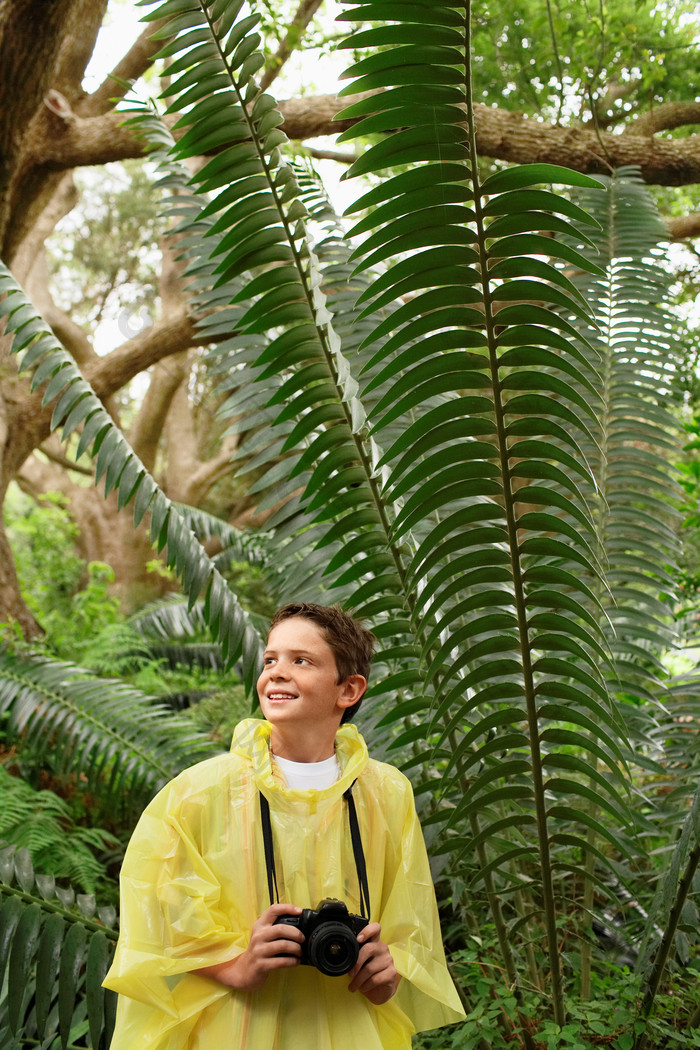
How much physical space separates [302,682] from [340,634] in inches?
4.8

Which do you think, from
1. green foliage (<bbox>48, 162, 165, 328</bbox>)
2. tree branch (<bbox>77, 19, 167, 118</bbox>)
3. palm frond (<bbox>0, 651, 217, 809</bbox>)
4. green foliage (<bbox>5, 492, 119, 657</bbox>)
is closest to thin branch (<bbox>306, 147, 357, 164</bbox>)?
tree branch (<bbox>77, 19, 167, 118</bbox>)

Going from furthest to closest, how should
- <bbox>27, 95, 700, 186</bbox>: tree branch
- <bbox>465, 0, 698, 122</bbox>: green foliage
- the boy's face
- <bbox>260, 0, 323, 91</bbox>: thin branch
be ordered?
<bbox>260, 0, 323, 91</bbox>: thin branch, <bbox>465, 0, 698, 122</bbox>: green foliage, <bbox>27, 95, 700, 186</bbox>: tree branch, the boy's face

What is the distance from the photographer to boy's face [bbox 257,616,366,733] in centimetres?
150

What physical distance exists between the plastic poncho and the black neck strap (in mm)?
13

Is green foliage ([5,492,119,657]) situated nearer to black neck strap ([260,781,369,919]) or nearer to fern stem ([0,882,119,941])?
fern stem ([0,882,119,941])

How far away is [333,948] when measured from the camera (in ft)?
4.17

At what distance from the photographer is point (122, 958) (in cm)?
137

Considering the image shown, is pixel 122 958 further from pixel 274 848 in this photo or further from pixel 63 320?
pixel 63 320

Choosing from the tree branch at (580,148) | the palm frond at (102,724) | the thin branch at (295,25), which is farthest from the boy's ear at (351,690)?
the thin branch at (295,25)

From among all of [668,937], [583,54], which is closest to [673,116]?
[583,54]

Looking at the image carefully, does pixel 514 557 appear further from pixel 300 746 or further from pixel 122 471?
pixel 122 471

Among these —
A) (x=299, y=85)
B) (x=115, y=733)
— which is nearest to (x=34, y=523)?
(x=299, y=85)

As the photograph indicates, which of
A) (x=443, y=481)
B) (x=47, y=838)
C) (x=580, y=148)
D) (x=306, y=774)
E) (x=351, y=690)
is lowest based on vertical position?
(x=47, y=838)

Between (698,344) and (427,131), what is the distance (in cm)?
339
